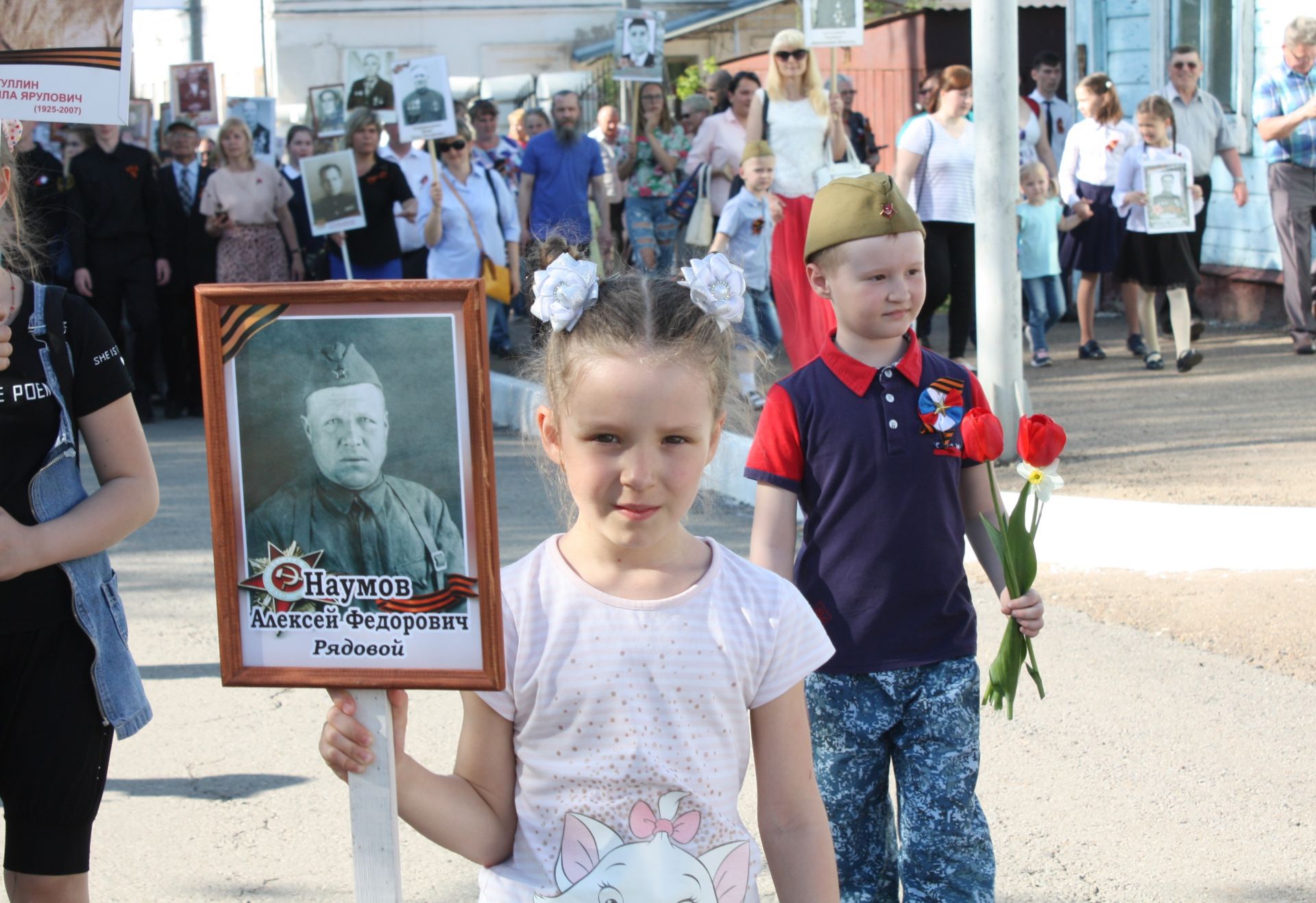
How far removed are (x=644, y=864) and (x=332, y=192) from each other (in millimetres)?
9011

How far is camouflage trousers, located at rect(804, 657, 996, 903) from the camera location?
10.0 feet

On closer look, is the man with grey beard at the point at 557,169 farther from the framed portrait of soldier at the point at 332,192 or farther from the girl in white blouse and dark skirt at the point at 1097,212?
the girl in white blouse and dark skirt at the point at 1097,212

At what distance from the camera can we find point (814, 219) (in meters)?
3.33

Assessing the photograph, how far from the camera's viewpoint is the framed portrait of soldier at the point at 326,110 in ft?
48.0

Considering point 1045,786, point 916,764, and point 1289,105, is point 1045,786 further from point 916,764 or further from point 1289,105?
point 1289,105

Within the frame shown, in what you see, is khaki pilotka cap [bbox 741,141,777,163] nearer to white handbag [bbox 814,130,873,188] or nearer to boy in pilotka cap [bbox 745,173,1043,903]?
white handbag [bbox 814,130,873,188]

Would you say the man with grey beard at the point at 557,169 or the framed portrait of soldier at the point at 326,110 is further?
the framed portrait of soldier at the point at 326,110

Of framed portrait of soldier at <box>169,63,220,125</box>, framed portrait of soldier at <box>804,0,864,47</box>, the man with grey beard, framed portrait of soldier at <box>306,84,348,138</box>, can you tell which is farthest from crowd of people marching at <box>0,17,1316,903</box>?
framed portrait of soldier at <box>169,63,220,125</box>

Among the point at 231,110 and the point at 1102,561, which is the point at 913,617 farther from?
the point at 231,110

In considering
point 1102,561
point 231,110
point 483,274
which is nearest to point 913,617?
point 1102,561

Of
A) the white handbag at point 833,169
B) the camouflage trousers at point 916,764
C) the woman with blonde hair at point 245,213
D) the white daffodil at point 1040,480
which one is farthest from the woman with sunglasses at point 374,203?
the white daffodil at point 1040,480

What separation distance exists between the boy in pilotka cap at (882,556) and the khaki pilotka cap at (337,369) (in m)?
1.35

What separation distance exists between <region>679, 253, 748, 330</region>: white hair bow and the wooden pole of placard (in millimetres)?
733

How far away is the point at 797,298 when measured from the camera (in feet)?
15.3
